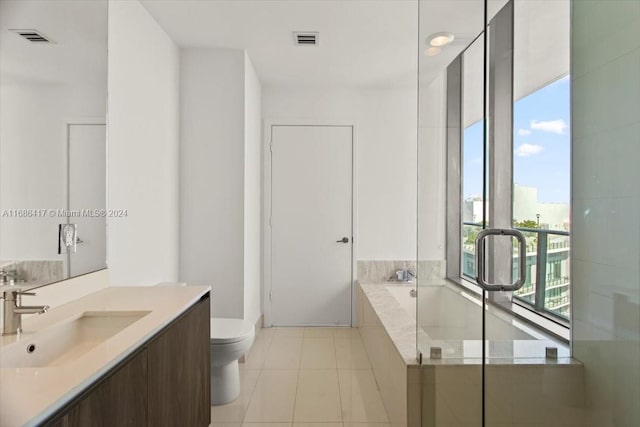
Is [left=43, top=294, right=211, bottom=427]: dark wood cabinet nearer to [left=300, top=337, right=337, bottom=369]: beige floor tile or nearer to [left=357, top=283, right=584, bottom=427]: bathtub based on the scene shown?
[left=357, top=283, right=584, bottom=427]: bathtub

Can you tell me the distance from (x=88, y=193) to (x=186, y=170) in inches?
55.6

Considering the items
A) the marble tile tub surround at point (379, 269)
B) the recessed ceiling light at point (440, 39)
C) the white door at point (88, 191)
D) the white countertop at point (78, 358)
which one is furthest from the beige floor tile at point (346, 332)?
the recessed ceiling light at point (440, 39)

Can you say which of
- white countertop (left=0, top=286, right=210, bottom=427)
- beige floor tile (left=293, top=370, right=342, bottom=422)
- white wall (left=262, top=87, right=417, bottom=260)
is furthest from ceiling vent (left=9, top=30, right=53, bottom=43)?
white wall (left=262, top=87, right=417, bottom=260)

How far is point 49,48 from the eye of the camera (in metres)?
1.60

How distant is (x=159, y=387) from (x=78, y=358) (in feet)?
1.12

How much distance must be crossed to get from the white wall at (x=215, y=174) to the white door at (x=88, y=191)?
1.23 m

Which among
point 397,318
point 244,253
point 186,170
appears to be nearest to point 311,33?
point 186,170

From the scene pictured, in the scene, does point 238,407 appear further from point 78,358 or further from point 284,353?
point 78,358

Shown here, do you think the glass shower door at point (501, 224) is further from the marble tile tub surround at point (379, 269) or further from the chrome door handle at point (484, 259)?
the marble tile tub surround at point (379, 269)

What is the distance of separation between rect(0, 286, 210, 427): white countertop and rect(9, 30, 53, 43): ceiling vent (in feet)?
3.36

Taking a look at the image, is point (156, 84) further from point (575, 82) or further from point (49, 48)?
point (575, 82)

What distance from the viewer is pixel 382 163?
4230mm

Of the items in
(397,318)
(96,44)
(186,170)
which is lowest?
(397,318)

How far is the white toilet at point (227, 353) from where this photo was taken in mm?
2357
